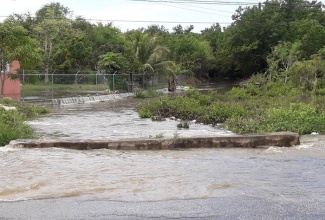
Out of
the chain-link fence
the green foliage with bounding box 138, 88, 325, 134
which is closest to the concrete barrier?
the green foliage with bounding box 138, 88, 325, 134

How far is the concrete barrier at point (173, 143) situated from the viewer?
1189 centimetres

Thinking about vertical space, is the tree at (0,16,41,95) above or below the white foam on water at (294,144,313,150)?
above

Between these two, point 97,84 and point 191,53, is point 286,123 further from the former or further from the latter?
point 191,53

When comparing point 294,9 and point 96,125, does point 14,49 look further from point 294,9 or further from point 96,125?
point 294,9

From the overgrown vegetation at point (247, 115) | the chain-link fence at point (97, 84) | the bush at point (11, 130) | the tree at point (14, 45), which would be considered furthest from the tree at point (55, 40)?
the bush at point (11, 130)

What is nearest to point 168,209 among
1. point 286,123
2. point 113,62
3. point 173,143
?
point 173,143

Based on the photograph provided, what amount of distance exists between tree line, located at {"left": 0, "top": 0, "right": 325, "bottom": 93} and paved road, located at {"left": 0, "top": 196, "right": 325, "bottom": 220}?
24.8m

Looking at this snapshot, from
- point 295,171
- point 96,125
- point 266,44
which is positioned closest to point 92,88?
point 96,125

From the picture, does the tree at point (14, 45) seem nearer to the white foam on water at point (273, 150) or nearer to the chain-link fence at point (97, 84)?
the chain-link fence at point (97, 84)

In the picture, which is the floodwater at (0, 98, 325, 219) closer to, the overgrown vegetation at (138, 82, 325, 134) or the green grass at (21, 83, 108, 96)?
the overgrown vegetation at (138, 82, 325, 134)

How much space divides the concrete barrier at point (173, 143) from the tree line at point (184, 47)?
65.0 ft

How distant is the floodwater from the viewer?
7242mm

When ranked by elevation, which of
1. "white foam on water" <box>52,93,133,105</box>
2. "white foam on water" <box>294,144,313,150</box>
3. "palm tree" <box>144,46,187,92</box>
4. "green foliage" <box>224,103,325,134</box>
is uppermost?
"palm tree" <box>144,46,187,92</box>

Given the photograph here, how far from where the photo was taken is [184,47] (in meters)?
74.9
